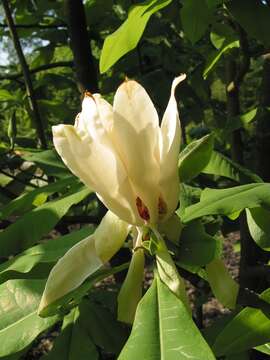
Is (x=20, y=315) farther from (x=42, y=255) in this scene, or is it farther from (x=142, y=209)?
(x=142, y=209)

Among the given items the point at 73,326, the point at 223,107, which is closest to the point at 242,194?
the point at 73,326

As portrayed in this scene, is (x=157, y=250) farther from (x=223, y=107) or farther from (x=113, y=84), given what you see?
(x=223, y=107)

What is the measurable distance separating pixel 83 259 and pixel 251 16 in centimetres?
70

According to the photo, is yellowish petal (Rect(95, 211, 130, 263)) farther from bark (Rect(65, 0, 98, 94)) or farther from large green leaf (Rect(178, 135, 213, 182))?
bark (Rect(65, 0, 98, 94))

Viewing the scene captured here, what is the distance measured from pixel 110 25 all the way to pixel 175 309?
4.98 feet

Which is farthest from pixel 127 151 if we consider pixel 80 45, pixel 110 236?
pixel 80 45

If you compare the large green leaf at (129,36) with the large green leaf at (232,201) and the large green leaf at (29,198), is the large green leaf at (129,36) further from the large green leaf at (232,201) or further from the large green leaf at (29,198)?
the large green leaf at (232,201)

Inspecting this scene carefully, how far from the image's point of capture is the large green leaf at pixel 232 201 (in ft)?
2.76

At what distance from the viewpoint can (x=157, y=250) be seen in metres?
0.75

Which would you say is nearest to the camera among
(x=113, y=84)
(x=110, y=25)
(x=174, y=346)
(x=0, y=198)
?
(x=174, y=346)

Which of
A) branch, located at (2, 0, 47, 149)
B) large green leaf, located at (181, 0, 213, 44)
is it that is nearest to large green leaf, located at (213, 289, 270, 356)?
large green leaf, located at (181, 0, 213, 44)

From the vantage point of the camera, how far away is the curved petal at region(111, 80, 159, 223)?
759mm

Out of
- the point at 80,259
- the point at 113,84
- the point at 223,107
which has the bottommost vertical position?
the point at 223,107

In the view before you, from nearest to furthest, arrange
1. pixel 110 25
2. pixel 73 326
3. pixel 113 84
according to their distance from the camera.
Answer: pixel 73 326 < pixel 110 25 < pixel 113 84
